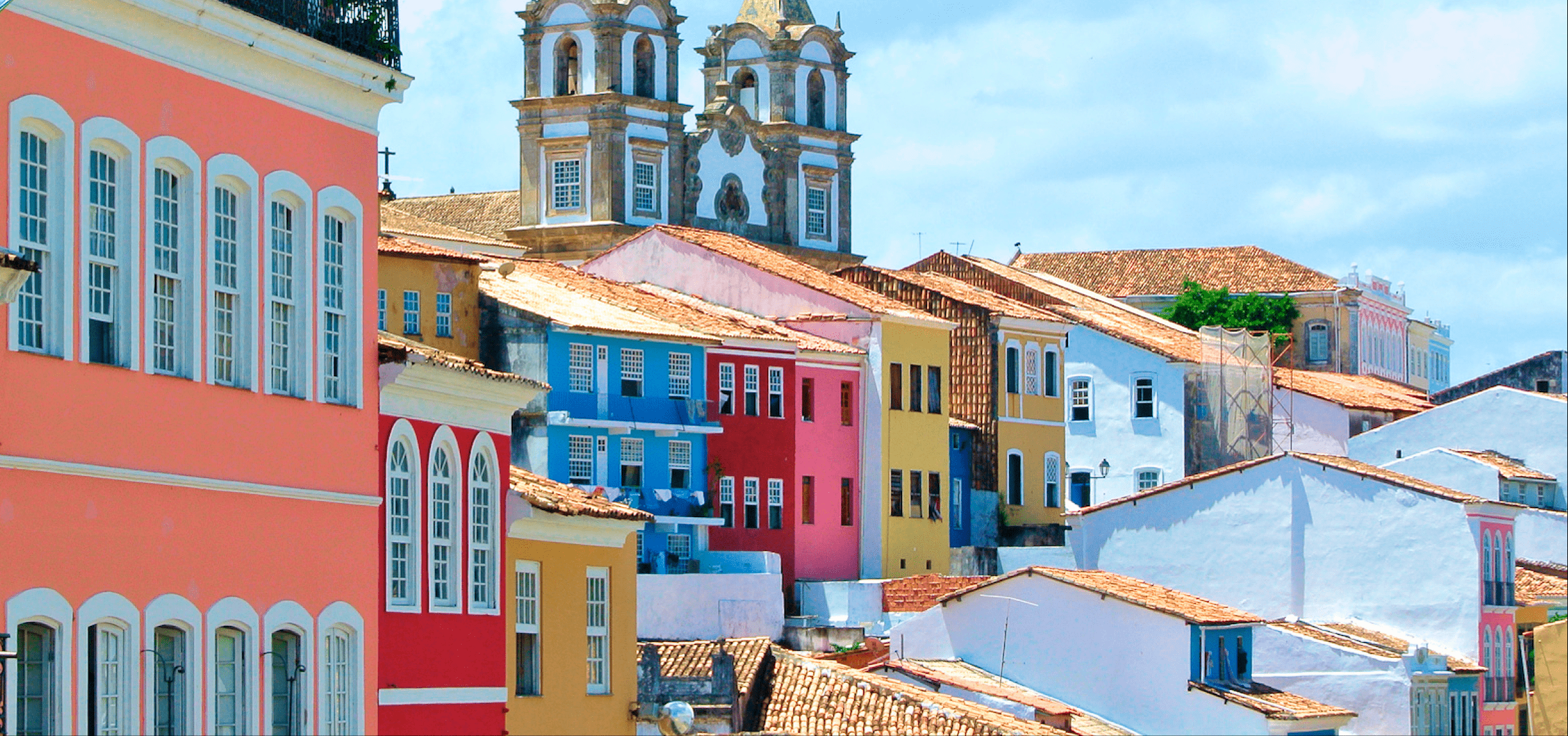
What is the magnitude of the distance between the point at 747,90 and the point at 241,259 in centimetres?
7514

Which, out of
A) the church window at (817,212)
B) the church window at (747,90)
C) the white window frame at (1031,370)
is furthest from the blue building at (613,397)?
the church window at (747,90)

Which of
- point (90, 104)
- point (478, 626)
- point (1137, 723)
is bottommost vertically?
point (1137, 723)

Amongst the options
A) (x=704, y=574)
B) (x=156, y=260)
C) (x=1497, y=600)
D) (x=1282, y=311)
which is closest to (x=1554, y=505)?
(x=1497, y=600)

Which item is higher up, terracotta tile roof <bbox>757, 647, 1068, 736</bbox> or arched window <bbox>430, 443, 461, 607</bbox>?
arched window <bbox>430, 443, 461, 607</bbox>

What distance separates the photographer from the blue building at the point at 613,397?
49656mm

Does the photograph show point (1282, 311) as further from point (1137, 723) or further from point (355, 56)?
point (355, 56)

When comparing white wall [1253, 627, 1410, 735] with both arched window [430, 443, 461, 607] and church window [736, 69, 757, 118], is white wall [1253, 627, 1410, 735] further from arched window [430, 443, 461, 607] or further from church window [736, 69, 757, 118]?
church window [736, 69, 757, 118]

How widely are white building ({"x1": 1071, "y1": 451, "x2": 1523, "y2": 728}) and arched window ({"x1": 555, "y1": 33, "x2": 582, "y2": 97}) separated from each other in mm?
34787

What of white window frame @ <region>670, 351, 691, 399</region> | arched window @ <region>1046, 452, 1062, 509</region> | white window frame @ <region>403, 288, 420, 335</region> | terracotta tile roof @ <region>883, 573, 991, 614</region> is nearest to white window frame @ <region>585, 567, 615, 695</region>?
white window frame @ <region>403, 288, 420, 335</region>

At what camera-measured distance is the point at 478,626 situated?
89.4 feet

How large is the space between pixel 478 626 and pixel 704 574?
78.3 ft

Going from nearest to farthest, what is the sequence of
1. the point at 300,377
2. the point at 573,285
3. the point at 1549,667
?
the point at 300,377
the point at 1549,667
the point at 573,285

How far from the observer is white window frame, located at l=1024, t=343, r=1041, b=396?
216 ft

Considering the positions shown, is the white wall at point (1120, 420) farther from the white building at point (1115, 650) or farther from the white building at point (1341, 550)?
the white building at point (1115, 650)
